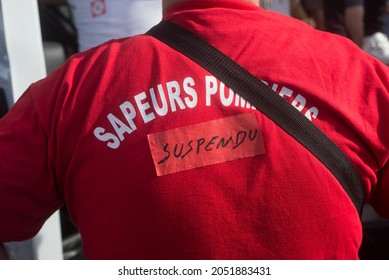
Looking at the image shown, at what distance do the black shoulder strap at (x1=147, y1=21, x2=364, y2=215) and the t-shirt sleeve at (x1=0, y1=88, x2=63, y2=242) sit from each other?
1.00ft

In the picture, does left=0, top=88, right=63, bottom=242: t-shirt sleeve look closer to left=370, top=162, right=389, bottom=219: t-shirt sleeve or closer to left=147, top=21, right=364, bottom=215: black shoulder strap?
left=147, top=21, right=364, bottom=215: black shoulder strap

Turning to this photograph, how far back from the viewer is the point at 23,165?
3.91 ft

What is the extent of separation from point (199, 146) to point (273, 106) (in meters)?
0.15

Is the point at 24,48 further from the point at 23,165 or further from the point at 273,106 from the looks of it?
the point at 273,106

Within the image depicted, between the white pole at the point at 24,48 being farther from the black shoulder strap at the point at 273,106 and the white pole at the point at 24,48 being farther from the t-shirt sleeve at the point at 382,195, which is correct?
the t-shirt sleeve at the point at 382,195

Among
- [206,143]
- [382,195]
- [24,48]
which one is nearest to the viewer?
[206,143]

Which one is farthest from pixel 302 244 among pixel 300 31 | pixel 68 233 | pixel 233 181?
pixel 68 233

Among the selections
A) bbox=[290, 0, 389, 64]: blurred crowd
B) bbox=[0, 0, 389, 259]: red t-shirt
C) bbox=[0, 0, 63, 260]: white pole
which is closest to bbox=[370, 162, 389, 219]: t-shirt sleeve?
bbox=[0, 0, 389, 259]: red t-shirt

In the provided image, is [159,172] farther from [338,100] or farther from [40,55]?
[40,55]

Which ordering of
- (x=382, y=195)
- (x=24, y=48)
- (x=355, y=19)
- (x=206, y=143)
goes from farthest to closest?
(x=355, y=19) < (x=24, y=48) < (x=382, y=195) < (x=206, y=143)

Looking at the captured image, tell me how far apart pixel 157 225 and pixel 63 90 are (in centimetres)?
29

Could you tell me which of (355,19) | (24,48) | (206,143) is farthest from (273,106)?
(355,19)

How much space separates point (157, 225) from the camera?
1121 millimetres

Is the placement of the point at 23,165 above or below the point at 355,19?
above
